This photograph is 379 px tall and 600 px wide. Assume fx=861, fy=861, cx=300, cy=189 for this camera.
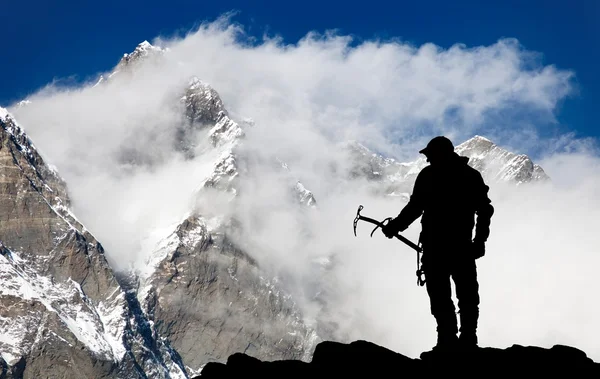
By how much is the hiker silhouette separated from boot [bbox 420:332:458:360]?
0.02 metres

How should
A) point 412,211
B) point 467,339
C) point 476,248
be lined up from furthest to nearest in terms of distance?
point 412,211, point 476,248, point 467,339

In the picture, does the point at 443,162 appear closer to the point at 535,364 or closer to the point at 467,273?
the point at 467,273

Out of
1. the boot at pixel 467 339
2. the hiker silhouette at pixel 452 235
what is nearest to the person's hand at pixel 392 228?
the hiker silhouette at pixel 452 235

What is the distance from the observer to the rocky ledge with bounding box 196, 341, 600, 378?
46.0ft

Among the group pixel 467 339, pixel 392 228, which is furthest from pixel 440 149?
pixel 467 339

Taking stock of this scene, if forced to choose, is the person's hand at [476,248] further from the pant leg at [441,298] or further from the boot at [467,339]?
the boot at [467,339]

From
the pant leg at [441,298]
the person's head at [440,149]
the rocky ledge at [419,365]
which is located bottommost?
the rocky ledge at [419,365]

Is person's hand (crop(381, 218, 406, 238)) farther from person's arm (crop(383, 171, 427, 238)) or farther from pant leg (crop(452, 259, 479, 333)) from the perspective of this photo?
pant leg (crop(452, 259, 479, 333))

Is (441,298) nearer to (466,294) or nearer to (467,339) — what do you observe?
(466,294)

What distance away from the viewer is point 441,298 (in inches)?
633

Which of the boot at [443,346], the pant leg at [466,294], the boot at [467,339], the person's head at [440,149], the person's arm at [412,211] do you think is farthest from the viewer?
the person's arm at [412,211]

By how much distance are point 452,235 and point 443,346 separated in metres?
2.07

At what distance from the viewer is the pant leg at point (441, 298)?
52.4ft

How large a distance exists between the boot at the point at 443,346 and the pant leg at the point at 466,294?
27 cm
